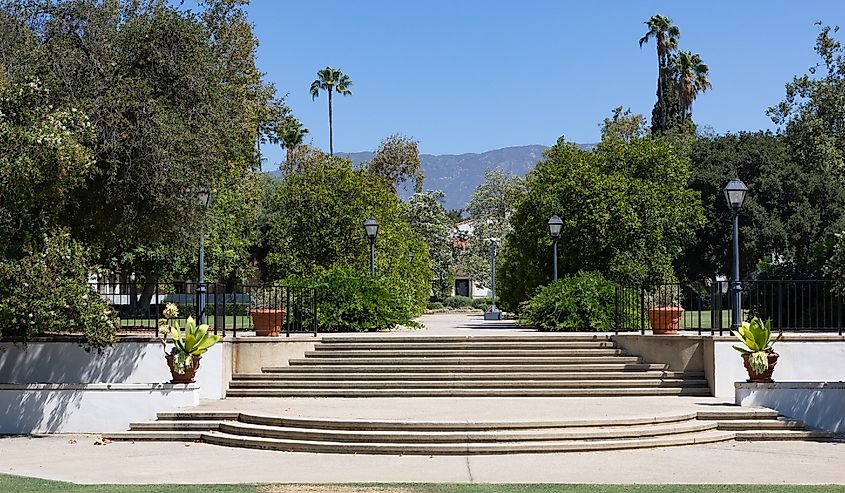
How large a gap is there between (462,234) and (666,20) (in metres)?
19.5

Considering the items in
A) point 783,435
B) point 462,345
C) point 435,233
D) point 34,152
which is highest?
point 435,233

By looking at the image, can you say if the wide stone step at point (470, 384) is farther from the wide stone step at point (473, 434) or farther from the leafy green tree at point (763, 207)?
the leafy green tree at point (763, 207)

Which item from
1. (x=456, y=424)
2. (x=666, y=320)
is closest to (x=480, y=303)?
(x=666, y=320)

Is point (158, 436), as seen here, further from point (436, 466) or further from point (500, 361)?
point (500, 361)

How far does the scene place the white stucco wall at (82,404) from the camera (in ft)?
53.5

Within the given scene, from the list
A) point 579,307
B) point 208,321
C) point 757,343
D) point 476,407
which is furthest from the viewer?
point 208,321

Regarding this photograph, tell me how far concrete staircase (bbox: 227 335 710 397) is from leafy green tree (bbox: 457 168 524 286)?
47598 millimetres

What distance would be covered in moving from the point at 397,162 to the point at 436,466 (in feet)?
162

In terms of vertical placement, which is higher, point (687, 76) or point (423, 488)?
point (687, 76)

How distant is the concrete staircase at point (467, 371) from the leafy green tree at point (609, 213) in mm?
11159

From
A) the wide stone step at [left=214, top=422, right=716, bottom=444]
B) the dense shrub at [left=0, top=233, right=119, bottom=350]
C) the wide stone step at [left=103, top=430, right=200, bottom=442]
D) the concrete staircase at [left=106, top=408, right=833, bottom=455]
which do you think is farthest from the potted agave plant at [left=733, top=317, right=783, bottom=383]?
the dense shrub at [left=0, top=233, right=119, bottom=350]

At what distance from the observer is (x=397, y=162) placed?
6119 centimetres

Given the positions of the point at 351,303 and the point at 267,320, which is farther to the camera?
the point at 351,303

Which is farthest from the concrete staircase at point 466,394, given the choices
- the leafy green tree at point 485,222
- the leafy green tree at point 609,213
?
the leafy green tree at point 485,222
